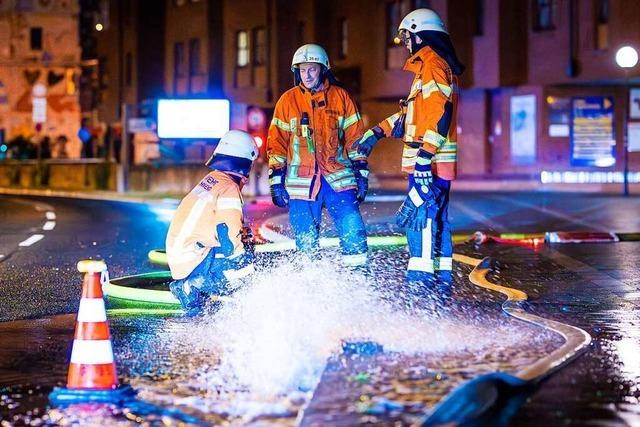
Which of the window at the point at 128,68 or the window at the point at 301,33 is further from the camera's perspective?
the window at the point at 128,68

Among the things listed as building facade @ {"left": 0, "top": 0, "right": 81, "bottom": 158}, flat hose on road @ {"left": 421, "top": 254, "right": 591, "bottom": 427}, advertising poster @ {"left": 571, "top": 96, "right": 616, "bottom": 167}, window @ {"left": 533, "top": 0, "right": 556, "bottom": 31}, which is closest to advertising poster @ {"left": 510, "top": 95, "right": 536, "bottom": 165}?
advertising poster @ {"left": 571, "top": 96, "right": 616, "bottom": 167}

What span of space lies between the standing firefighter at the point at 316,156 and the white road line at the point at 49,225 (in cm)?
971

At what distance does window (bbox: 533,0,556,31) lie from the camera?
3838cm

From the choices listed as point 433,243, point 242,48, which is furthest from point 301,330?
point 242,48

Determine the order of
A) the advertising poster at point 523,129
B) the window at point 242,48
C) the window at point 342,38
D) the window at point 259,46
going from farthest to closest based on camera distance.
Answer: the window at point 242,48
the window at point 259,46
the window at point 342,38
the advertising poster at point 523,129

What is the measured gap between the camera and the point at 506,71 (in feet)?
130

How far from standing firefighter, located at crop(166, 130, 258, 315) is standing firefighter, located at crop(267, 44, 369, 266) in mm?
1519

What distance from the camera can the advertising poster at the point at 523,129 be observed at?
1585 inches

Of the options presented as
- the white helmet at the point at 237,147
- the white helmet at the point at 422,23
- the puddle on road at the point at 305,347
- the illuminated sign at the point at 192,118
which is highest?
the white helmet at the point at 422,23

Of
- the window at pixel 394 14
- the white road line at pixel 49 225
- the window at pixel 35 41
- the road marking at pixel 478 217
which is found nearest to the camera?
the road marking at pixel 478 217

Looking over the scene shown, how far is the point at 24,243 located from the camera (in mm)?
16516

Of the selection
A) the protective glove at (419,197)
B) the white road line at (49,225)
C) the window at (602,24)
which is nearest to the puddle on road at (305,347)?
the protective glove at (419,197)

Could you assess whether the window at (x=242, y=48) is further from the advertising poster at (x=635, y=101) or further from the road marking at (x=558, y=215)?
the road marking at (x=558, y=215)

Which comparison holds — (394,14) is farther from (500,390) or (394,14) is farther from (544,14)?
(500,390)
